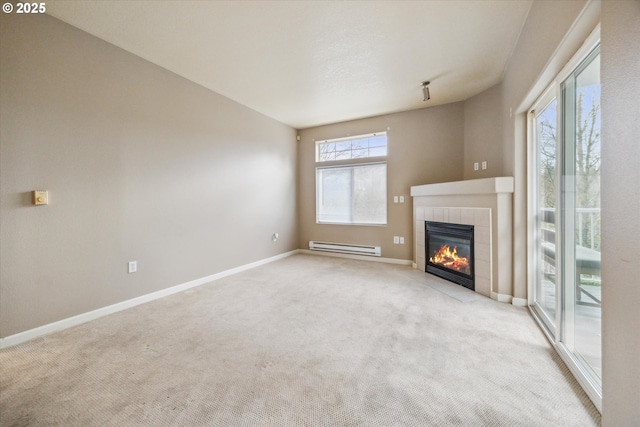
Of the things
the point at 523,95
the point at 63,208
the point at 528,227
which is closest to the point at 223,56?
the point at 63,208

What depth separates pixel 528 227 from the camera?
2.69 m

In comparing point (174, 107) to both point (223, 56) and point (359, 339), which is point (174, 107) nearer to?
point (223, 56)

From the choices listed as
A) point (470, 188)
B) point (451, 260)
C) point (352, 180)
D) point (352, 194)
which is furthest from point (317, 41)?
point (451, 260)

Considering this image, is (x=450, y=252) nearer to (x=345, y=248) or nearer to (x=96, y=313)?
(x=345, y=248)

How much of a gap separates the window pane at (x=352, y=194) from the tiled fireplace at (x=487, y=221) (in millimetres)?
1337

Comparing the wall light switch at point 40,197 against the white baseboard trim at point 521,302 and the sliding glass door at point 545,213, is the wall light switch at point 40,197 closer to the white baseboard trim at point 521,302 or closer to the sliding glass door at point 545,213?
the sliding glass door at point 545,213

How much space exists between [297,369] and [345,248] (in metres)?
3.56

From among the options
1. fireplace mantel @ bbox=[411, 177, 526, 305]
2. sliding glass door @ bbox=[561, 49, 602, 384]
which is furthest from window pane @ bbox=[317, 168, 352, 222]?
sliding glass door @ bbox=[561, 49, 602, 384]

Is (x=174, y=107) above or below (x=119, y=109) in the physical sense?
above

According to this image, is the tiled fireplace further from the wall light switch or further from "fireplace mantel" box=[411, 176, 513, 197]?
the wall light switch

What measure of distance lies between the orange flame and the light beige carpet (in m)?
0.59

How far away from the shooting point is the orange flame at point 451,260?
3432 millimetres

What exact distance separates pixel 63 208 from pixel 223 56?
2.23m

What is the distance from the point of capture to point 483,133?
12.2 feet
